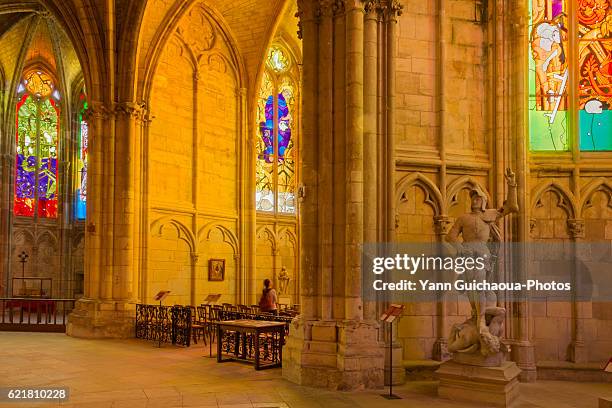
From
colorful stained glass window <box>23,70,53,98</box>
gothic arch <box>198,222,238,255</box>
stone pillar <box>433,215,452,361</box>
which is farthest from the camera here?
colorful stained glass window <box>23,70,53,98</box>

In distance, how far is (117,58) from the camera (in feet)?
55.5

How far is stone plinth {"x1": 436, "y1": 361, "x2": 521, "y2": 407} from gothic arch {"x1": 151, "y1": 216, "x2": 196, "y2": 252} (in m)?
11.0

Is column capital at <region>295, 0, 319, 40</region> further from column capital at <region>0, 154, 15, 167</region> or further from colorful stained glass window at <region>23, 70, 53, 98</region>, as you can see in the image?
colorful stained glass window at <region>23, 70, 53, 98</region>

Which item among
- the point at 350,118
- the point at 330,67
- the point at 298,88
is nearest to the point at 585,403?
the point at 350,118

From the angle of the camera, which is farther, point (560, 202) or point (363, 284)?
point (560, 202)

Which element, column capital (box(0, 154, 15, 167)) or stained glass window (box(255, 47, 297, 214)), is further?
column capital (box(0, 154, 15, 167))

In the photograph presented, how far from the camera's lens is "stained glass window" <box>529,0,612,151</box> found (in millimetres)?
11672

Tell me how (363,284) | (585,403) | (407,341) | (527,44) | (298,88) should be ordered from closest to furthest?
1. (585,403)
2. (363,284)
3. (407,341)
4. (527,44)
5. (298,88)

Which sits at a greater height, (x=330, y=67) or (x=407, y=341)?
(x=330, y=67)

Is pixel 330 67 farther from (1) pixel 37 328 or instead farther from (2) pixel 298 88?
(2) pixel 298 88

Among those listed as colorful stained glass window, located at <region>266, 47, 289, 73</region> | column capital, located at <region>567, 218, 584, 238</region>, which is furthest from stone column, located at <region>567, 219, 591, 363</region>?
colorful stained glass window, located at <region>266, 47, 289, 73</region>

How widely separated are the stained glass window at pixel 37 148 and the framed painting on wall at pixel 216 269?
10.2 meters

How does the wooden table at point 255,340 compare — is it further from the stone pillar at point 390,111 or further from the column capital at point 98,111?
the column capital at point 98,111

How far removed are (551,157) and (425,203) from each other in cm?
246
